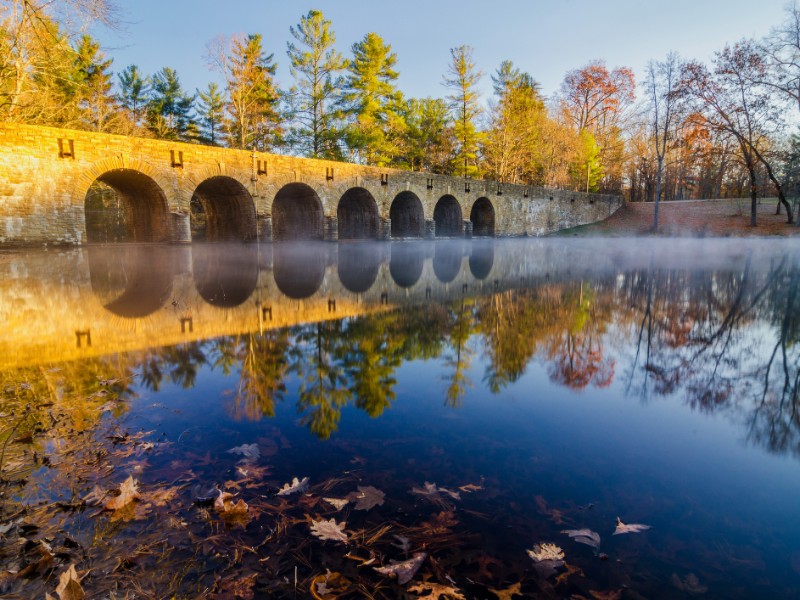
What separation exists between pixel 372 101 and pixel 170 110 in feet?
54.7

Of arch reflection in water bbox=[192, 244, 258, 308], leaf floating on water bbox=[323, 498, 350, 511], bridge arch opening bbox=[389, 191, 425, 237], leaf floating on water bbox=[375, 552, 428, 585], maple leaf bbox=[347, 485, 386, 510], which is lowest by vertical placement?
leaf floating on water bbox=[375, 552, 428, 585]

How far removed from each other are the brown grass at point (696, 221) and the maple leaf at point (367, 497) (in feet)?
125

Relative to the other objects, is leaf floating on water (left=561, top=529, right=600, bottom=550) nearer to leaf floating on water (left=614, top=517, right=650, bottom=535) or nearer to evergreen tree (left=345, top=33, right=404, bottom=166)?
leaf floating on water (left=614, top=517, right=650, bottom=535)

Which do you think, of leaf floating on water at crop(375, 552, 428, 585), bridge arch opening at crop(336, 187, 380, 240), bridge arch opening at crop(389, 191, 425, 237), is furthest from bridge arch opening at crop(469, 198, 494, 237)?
leaf floating on water at crop(375, 552, 428, 585)

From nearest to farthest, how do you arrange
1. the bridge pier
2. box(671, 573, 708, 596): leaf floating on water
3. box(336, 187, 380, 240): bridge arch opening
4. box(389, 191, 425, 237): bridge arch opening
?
1. box(671, 573, 708, 596): leaf floating on water
2. the bridge pier
3. box(336, 187, 380, 240): bridge arch opening
4. box(389, 191, 425, 237): bridge arch opening

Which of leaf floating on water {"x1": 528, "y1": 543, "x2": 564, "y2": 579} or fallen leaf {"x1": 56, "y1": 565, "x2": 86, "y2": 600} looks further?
leaf floating on water {"x1": 528, "y1": 543, "x2": 564, "y2": 579}

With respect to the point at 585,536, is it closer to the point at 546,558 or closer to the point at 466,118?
the point at 546,558

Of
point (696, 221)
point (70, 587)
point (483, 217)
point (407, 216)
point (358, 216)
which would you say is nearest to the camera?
point (70, 587)

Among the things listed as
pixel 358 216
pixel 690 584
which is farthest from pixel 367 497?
pixel 358 216

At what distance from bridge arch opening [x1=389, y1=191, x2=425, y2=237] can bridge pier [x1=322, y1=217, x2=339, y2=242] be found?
6807 millimetres

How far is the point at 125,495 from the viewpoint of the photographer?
67.2 inches

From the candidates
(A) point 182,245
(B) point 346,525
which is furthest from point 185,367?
(A) point 182,245

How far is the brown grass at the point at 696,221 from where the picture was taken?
104 feet

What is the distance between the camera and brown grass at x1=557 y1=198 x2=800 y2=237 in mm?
31614
